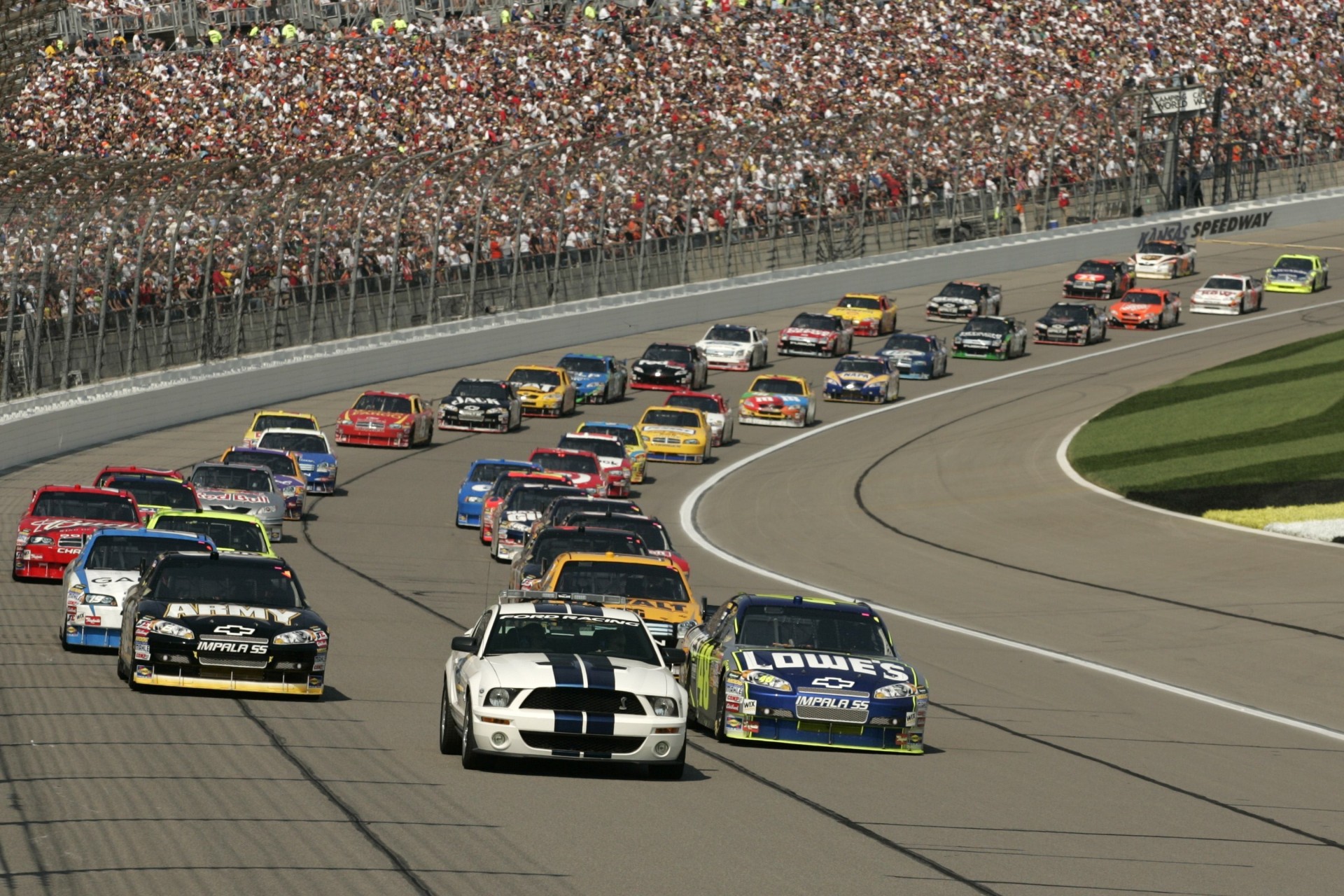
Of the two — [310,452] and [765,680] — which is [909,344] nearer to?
[310,452]

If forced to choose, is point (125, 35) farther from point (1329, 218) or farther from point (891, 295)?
point (1329, 218)

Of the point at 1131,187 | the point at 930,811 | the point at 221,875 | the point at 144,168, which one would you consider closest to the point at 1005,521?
the point at 144,168

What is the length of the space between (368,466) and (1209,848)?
99.0 feet

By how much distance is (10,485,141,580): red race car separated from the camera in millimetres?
24422

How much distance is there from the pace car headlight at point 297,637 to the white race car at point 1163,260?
59.9 metres

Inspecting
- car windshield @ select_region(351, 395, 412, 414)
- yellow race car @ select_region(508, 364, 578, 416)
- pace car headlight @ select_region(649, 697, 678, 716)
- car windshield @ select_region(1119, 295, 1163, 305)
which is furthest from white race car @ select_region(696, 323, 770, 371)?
pace car headlight @ select_region(649, 697, 678, 716)

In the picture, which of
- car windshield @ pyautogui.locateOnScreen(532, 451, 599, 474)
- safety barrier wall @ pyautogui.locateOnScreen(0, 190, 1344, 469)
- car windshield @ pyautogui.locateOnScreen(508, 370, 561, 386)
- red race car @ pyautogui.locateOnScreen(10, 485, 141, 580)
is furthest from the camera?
car windshield @ pyautogui.locateOnScreen(508, 370, 561, 386)

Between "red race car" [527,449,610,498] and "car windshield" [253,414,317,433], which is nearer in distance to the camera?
"red race car" [527,449,610,498]

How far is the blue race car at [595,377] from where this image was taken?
50.0 m

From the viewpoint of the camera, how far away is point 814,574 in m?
29.5

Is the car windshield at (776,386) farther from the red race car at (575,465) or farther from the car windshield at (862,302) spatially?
the red race car at (575,465)

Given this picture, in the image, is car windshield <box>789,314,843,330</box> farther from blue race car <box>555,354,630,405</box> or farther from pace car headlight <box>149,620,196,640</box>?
pace car headlight <box>149,620,196,640</box>

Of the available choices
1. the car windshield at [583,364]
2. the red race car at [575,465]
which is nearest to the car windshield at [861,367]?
the car windshield at [583,364]

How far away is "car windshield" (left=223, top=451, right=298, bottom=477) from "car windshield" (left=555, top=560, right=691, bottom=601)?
50.3ft
